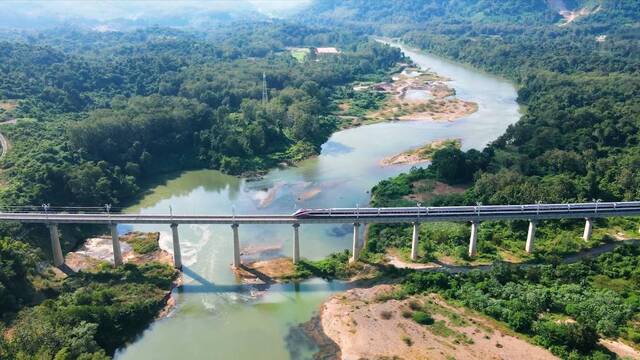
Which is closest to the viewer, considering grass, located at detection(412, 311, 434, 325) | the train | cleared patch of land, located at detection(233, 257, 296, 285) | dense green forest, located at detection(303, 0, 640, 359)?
dense green forest, located at detection(303, 0, 640, 359)

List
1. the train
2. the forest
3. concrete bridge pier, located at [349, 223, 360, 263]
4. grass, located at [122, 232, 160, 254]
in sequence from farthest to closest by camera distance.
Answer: grass, located at [122, 232, 160, 254] < concrete bridge pier, located at [349, 223, 360, 263] < the train < the forest

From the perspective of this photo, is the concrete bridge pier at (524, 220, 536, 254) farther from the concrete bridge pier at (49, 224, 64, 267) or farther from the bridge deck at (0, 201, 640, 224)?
the concrete bridge pier at (49, 224, 64, 267)

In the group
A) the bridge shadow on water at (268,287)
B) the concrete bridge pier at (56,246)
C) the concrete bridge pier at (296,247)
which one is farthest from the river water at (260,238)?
the concrete bridge pier at (56,246)

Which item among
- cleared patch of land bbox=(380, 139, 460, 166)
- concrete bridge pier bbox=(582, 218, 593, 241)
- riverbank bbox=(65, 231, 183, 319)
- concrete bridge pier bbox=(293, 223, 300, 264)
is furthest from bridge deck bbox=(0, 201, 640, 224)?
cleared patch of land bbox=(380, 139, 460, 166)

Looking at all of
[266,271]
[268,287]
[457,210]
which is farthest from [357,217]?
[268,287]

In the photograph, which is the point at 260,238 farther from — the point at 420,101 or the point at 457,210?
the point at 420,101

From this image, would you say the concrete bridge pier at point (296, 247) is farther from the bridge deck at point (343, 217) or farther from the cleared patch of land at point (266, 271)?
the bridge deck at point (343, 217)
